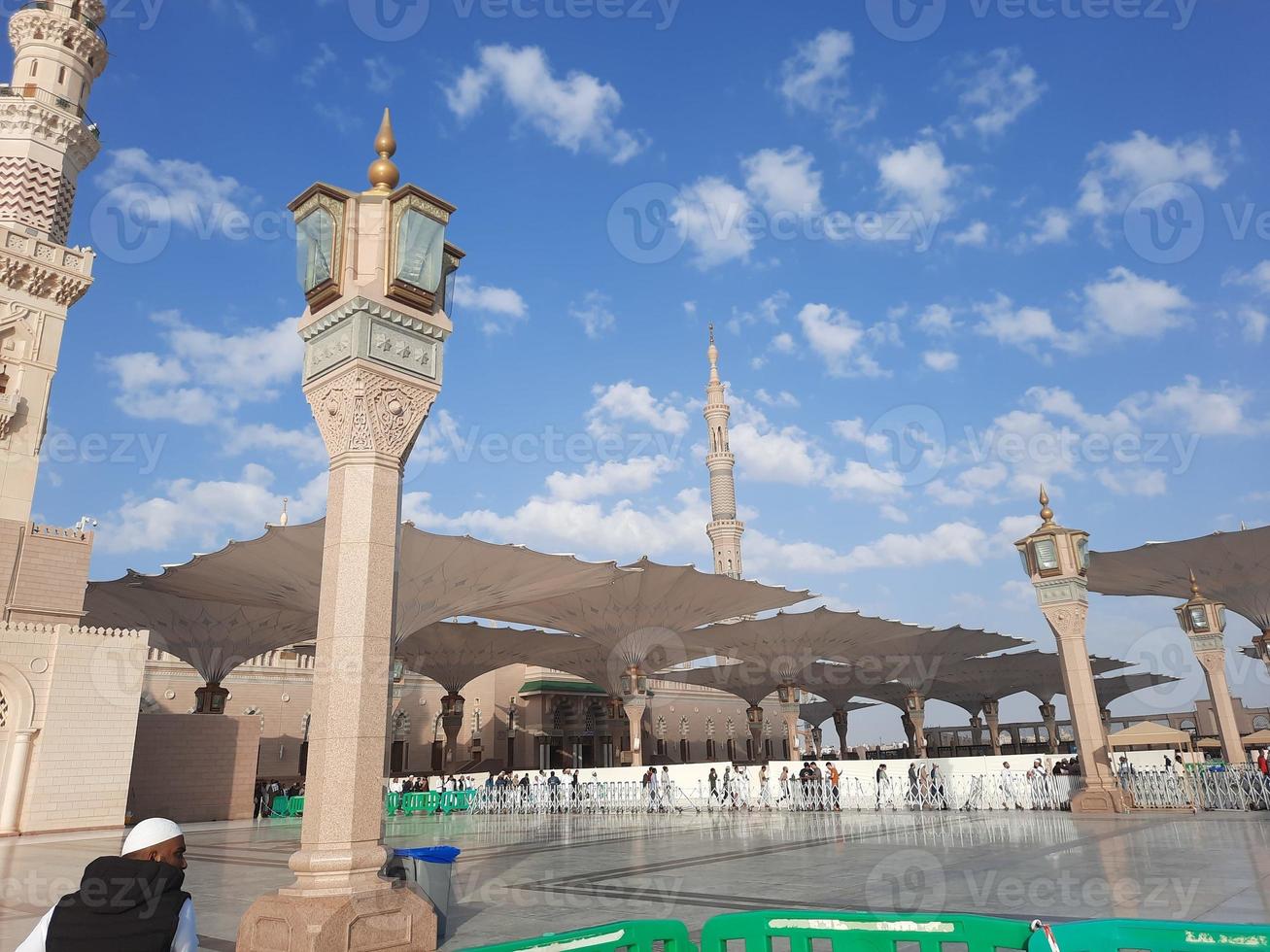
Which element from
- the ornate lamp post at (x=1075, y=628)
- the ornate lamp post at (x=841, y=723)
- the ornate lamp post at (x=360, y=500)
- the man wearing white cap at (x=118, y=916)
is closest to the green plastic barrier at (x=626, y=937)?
the man wearing white cap at (x=118, y=916)

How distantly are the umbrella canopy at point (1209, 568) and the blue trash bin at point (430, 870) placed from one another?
779 inches

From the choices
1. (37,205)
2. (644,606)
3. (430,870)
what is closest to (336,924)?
(430,870)

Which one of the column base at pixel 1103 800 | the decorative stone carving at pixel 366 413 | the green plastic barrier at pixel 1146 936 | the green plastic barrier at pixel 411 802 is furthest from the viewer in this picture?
the green plastic barrier at pixel 411 802

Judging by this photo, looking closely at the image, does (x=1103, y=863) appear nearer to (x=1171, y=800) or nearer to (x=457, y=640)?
(x=1171, y=800)

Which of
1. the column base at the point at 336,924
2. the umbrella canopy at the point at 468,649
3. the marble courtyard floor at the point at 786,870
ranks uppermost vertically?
the umbrella canopy at the point at 468,649

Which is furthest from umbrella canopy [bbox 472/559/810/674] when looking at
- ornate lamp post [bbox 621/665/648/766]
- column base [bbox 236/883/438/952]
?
column base [bbox 236/883/438/952]

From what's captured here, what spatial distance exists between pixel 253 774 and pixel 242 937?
18.4 meters

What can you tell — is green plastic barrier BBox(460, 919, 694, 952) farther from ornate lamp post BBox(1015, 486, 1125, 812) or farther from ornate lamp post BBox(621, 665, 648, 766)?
ornate lamp post BBox(621, 665, 648, 766)

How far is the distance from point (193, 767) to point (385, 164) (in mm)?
18418

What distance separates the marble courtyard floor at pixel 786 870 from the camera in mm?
5676

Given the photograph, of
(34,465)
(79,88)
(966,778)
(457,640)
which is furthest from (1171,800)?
(79,88)

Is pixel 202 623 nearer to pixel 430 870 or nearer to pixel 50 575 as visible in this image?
pixel 50 575

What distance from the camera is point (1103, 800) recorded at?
14125 millimetres

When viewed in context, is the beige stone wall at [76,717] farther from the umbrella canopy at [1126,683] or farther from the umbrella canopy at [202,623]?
the umbrella canopy at [1126,683]
